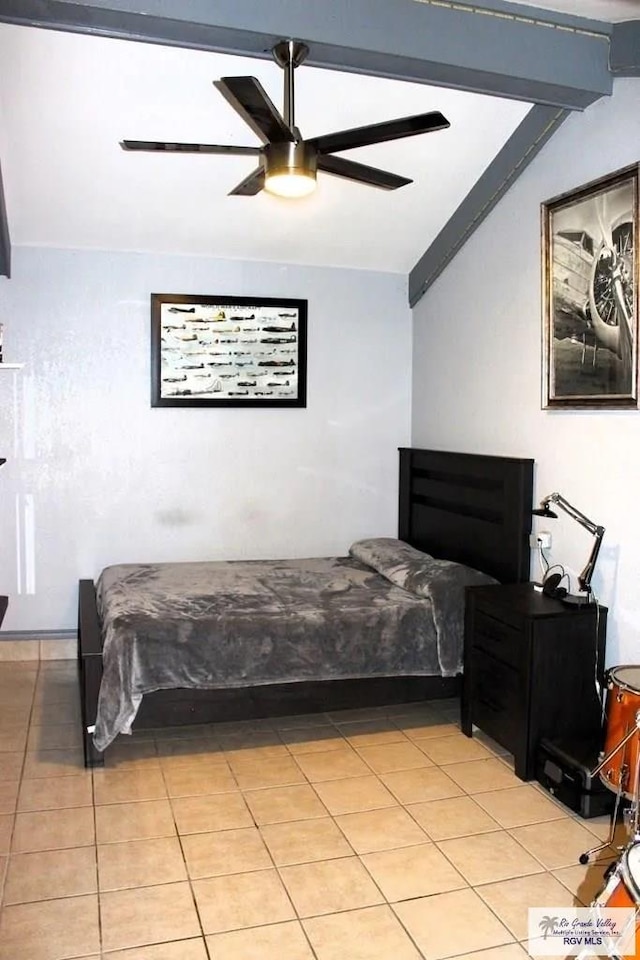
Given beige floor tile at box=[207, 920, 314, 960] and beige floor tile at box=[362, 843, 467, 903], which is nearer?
beige floor tile at box=[207, 920, 314, 960]

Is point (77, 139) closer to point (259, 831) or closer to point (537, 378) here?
point (537, 378)

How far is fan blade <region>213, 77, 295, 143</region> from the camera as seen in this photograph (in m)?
2.39

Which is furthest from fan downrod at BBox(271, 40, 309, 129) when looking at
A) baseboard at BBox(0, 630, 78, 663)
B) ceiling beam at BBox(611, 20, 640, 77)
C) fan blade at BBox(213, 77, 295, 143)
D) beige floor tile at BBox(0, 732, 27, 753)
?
baseboard at BBox(0, 630, 78, 663)

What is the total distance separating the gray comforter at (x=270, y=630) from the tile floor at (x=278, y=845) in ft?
1.10

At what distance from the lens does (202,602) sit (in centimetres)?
391

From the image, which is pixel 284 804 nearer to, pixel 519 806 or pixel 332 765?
pixel 332 765

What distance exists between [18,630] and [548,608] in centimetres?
318

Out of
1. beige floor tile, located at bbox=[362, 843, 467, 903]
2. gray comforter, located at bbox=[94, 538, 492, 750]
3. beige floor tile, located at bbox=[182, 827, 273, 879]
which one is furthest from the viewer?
gray comforter, located at bbox=[94, 538, 492, 750]

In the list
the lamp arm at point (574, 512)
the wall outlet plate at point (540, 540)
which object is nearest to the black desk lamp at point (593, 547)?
the lamp arm at point (574, 512)

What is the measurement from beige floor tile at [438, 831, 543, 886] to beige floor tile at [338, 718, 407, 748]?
91cm

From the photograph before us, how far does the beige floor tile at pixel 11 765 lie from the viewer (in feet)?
11.0

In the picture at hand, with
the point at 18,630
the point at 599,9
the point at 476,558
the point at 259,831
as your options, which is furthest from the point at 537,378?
the point at 18,630

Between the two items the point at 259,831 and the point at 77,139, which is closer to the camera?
the point at 259,831

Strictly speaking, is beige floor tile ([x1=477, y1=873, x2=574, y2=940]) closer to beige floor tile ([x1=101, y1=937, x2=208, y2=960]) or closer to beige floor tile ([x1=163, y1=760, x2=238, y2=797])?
beige floor tile ([x1=101, y1=937, x2=208, y2=960])
